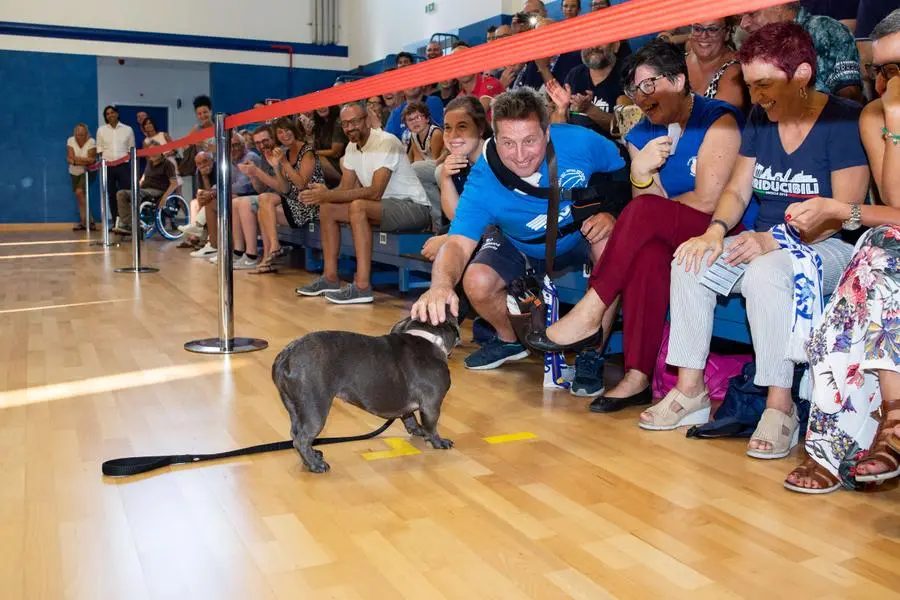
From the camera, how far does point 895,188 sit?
199 centimetres

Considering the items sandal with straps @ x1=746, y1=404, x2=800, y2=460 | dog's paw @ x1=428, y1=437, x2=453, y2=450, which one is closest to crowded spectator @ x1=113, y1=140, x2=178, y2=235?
dog's paw @ x1=428, y1=437, x2=453, y2=450

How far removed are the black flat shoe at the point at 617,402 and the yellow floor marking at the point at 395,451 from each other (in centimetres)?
62

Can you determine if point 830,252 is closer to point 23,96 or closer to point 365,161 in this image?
point 365,161

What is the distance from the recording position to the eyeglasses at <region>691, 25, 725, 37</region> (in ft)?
11.7

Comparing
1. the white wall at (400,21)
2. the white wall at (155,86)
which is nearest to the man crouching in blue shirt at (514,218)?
the white wall at (400,21)

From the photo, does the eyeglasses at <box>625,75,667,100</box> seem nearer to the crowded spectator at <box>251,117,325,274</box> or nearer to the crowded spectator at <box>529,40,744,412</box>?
the crowded spectator at <box>529,40,744,412</box>

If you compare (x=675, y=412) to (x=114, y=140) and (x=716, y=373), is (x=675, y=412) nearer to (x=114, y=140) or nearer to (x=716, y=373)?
(x=716, y=373)

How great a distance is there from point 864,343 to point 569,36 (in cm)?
86

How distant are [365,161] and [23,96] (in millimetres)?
8910

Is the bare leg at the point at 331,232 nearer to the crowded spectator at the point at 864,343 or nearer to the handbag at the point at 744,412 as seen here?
the handbag at the point at 744,412

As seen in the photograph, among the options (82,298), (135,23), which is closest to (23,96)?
(135,23)

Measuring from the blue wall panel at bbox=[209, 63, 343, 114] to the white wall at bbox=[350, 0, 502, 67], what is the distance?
79cm

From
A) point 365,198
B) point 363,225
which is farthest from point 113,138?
point 363,225

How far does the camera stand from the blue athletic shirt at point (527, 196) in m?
2.88
